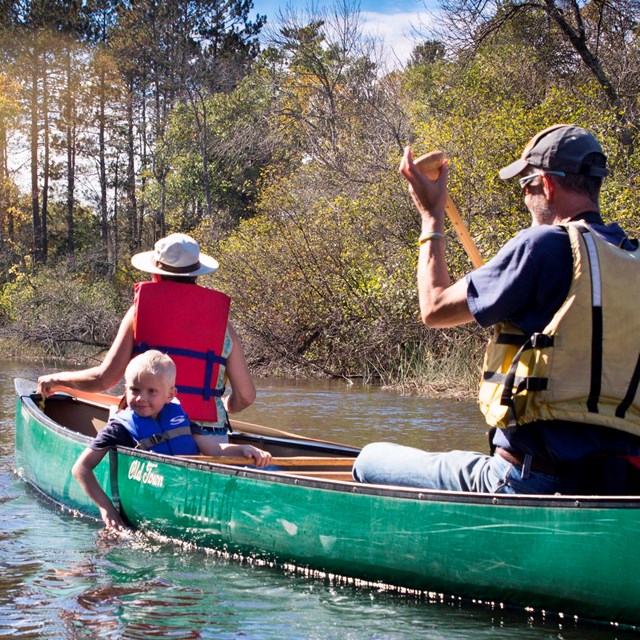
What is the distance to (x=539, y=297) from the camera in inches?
116

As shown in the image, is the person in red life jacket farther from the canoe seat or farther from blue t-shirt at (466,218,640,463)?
blue t-shirt at (466,218,640,463)

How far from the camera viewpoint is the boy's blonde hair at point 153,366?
4.33 meters

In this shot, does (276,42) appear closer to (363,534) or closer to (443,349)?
(443,349)

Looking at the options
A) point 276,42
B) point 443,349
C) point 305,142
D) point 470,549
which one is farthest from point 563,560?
point 276,42

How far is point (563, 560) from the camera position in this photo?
318 cm

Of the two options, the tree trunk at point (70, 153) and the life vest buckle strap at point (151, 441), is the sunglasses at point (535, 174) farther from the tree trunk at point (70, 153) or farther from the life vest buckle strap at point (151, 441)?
the tree trunk at point (70, 153)

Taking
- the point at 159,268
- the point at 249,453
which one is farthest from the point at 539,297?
the point at 159,268

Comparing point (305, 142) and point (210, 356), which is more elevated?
point (305, 142)

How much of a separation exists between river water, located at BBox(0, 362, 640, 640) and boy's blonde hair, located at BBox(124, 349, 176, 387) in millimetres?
752

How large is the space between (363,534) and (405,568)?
0.65ft

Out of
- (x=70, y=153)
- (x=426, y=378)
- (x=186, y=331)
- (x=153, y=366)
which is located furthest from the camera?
(x=70, y=153)

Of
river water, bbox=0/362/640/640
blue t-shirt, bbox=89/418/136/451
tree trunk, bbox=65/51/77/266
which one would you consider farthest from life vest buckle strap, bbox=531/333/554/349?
tree trunk, bbox=65/51/77/266

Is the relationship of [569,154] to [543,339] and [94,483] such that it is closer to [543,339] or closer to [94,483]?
[543,339]

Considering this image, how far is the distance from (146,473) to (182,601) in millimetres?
962
